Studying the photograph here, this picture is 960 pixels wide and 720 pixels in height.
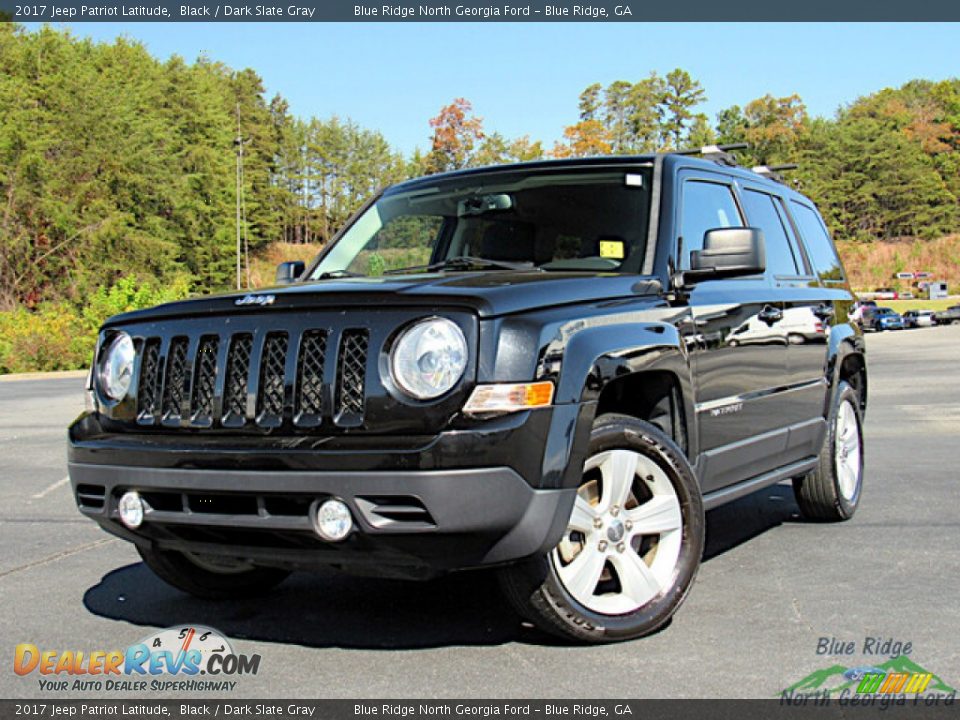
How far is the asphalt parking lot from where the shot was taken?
3.71 m

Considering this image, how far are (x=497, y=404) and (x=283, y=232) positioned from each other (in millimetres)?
115317

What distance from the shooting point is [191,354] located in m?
4.09

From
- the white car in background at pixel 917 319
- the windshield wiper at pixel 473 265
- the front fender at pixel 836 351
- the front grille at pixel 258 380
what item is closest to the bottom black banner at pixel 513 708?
the front grille at pixel 258 380

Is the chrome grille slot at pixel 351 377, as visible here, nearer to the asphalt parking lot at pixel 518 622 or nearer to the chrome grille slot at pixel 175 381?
the chrome grille slot at pixel 175 381

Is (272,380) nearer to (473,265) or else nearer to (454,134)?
(473,265)

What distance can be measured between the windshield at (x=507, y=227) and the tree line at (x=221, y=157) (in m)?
24.7

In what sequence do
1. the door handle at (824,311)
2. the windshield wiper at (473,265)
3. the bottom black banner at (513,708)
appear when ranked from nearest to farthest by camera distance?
the bottom black banner at (513,708) → the windshield wiper at (473,265) → the door handle at (824,311)

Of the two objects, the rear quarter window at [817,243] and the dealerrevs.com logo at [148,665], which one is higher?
the rear quarter window at [817,243]

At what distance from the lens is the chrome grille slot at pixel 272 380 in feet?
12.5

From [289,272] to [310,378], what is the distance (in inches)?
90.1

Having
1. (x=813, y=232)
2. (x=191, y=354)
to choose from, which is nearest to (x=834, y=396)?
(x=813, y=232)

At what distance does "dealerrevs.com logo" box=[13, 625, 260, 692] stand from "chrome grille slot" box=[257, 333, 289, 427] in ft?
2.95

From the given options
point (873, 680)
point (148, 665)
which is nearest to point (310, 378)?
point (148, 665)

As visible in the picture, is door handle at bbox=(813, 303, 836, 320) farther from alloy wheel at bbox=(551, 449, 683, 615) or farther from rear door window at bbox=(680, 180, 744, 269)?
alloy wheel at bbox=(551, 449, 683, 615)
